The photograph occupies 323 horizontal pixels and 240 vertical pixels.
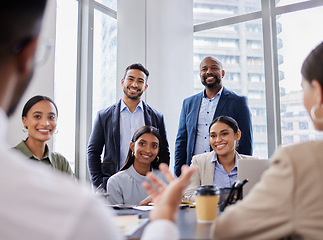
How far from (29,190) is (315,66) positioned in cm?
82

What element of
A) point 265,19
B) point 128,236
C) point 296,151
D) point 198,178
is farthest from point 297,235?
point 265,19

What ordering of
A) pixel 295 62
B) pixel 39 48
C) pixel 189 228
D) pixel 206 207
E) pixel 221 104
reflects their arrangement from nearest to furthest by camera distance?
pixel 39 48 < pixel 189 228 < pixel 206 207 < pixel 221 104 < pixel 295 62

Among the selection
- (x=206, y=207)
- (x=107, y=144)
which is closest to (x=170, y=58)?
(x=107, y=144)

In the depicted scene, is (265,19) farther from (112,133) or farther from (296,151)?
(296,151)

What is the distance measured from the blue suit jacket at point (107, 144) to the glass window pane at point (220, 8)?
2199 mm

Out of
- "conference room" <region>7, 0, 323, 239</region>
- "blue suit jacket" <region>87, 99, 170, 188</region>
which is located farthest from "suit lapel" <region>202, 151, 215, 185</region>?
"conference room" <region>7, 0, 323, 239</region>

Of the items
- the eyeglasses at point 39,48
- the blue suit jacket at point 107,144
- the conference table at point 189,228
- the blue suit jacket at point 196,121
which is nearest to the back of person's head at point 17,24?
the eyeglasses at point 39,48

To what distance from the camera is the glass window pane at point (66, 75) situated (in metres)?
4.39

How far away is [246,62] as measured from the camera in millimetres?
4980

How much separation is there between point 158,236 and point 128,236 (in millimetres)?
331

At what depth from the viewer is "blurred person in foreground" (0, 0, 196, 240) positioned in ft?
1.78

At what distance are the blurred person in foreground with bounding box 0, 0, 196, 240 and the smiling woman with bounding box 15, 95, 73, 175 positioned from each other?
210cm

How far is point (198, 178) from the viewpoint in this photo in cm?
272

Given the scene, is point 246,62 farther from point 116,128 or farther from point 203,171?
point 203,171
